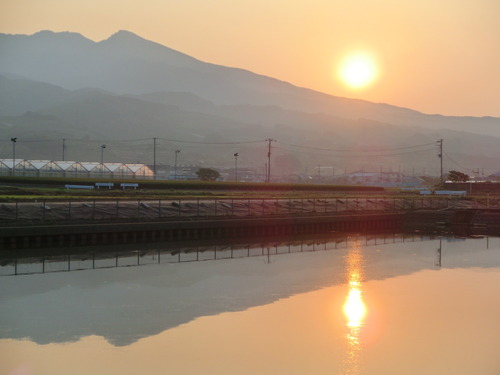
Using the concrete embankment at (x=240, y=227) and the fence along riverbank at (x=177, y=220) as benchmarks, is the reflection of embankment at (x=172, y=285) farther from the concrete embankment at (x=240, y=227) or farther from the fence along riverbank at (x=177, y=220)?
the fence along riverbank at (x=177, y=220)

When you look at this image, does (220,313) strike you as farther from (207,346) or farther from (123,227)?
(123,227)

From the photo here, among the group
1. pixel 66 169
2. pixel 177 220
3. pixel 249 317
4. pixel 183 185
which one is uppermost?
pixel 66 169

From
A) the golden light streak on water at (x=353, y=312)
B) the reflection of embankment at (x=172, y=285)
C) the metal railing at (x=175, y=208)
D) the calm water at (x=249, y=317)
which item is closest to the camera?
the calm water at (x=249, y=317)

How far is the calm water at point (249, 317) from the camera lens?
76.1ft

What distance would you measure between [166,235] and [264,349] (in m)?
28.2

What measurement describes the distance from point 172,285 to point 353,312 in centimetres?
1047

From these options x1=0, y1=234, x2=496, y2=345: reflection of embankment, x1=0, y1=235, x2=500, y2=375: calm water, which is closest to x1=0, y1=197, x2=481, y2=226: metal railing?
x1=0, y1=234, x2=496, y2=345: reflection of embankment

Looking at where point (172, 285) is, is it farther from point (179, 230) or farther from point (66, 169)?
point (66, 169)

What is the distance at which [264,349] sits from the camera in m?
24.8

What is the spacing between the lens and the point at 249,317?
2886 centimetres

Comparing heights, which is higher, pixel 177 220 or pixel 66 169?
pixel 66 169

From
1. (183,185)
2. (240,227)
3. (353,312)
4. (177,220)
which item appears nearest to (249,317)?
(353,312)

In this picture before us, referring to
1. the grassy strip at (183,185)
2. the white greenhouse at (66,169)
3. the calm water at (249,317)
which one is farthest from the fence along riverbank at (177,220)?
the white greenhouse at (66,169)

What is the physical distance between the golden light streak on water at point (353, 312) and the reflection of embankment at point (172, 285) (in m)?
0.74
